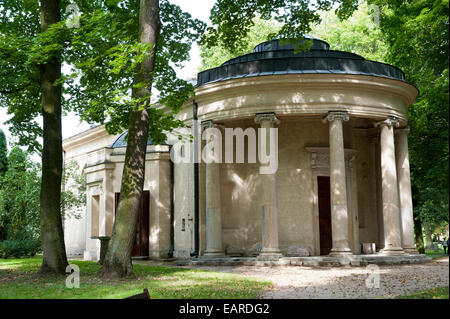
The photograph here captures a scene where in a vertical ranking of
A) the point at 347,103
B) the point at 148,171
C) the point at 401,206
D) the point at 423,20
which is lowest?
the point at 401,206

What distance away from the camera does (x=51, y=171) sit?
550 inches

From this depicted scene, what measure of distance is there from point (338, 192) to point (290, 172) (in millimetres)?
2863

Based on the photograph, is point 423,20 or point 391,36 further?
point 391,36

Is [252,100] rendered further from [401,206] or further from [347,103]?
[401,206]

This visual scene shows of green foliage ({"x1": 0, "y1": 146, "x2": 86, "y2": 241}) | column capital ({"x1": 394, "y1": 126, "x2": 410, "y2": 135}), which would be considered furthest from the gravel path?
green foliage ({"x1": 0, "y1": 146, "x2": 86, "y2": 241})

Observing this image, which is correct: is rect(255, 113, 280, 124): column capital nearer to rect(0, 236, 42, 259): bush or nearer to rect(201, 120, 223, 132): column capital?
rect(201, 120, 223, 132): column capital

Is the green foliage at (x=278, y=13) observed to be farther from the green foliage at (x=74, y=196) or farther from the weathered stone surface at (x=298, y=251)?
the green foliage at (x=74, y=196)

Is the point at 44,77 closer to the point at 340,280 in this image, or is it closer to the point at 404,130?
the point at 340,280

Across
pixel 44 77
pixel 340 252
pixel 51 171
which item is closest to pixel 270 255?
pixel 340 252

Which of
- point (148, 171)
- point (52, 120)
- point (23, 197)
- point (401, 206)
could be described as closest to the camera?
point (52, 120)

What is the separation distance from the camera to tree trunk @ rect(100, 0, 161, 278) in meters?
12.6

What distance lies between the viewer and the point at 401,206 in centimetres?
1867
